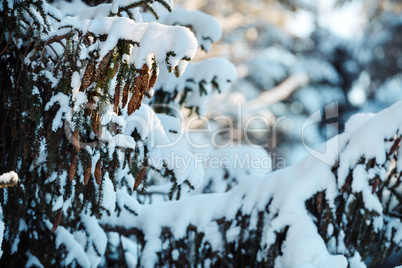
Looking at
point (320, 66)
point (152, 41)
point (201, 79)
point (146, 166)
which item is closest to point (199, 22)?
point (201, 79)

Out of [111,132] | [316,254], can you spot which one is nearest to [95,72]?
[111,132]

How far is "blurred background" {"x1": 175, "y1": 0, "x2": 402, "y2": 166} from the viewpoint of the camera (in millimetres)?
11289

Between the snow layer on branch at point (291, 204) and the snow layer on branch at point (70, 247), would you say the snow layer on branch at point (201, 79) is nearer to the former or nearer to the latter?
the snow layer on branch at point (291, 204)

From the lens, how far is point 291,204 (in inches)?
100.0

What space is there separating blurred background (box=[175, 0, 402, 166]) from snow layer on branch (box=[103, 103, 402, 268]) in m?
8.15

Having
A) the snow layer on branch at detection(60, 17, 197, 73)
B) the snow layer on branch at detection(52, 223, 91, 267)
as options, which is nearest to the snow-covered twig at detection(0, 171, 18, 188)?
the snow layer on branch at detection(60, 17, 197, 73)

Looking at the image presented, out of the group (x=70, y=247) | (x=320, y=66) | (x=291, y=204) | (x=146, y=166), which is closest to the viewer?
(x=146, y=166)

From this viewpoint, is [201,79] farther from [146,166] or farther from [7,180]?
[7,180]

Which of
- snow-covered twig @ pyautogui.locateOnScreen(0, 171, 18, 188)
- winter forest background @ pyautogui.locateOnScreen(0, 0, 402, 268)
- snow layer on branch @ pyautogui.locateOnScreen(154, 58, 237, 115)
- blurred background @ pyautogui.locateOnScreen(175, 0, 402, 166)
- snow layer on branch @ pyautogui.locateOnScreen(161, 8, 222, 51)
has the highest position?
blurred background @ pyautogui.locateOnScreen(175, 0, 402, 166)

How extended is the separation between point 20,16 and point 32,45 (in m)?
0.14

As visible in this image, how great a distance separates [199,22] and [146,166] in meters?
1.51

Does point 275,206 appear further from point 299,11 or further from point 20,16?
point 299,11

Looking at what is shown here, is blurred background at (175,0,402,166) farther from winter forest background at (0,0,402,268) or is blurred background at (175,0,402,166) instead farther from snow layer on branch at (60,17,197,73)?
snow layer on branch at (60,17,197,73)

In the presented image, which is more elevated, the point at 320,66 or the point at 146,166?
the point at 320,66
